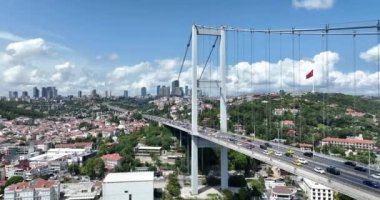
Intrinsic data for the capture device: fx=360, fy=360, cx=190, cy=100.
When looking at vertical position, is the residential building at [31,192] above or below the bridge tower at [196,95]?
below

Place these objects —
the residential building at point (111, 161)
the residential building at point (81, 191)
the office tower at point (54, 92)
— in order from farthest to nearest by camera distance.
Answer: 1. the office tower at point (54, 92)
2. the residential building at point (111, 161)
3. the residential building at point (81, 191)

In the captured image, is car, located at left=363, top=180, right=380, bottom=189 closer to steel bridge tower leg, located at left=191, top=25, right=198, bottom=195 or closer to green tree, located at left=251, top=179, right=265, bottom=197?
steel bridge tower leg, located at left=191, top=25, right=198, bottom=195

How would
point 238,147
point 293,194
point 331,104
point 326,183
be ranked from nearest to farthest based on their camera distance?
point 326,183 < point 238,147 < point 293,194 < point 331,104

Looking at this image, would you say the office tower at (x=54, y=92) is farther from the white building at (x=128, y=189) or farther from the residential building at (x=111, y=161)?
the white building at (x=128, y=189)

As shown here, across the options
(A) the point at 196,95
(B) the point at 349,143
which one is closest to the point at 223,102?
(A) the point at 196,95

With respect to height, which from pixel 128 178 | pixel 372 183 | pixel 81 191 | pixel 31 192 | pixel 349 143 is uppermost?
pixel 372 183

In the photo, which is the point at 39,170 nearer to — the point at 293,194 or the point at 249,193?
the point at 249,193

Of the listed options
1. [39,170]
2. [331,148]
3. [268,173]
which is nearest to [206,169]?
[268,173]

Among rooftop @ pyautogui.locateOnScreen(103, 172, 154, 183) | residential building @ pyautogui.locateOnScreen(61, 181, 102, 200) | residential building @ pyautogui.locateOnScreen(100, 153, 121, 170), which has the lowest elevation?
residential building @ pyautogui.locateOnScreen(61, 181, 102, 200)

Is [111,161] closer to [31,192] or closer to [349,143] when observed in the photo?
[31,192]

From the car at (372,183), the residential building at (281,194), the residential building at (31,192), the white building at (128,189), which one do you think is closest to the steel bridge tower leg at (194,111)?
the white building at (128,189)

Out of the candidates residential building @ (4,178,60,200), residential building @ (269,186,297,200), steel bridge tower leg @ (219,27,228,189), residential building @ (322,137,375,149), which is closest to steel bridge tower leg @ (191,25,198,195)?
steel bridge tower leg @ (219,27,228,189)
